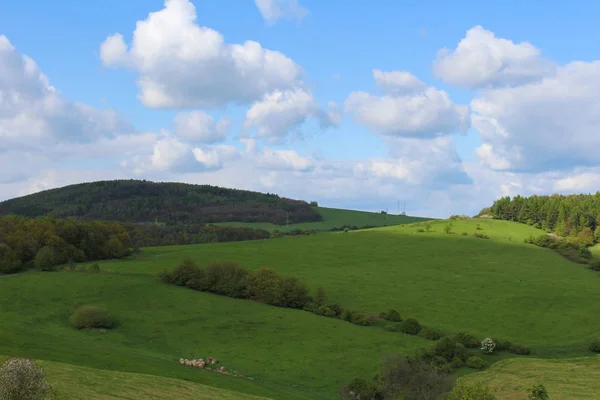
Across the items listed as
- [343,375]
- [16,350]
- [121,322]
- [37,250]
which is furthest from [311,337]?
[37,250]

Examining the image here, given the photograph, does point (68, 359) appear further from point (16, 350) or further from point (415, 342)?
point (415, 342)

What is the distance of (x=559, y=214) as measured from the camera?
6727 inches

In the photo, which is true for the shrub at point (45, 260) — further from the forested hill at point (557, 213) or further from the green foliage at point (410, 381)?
the forested hill at point (557, 213)

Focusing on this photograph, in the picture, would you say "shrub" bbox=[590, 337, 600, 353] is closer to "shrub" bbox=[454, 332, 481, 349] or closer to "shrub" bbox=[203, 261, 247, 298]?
"shrub" bbox=[454, 332, 481, 349]

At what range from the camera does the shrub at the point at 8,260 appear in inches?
3615

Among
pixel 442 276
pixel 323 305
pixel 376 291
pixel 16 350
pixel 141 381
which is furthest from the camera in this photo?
pixel 442 276

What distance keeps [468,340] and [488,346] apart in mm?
2726

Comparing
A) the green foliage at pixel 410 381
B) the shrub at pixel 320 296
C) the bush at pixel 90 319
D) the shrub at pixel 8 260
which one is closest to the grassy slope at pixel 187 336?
the bush at pixel 90 319

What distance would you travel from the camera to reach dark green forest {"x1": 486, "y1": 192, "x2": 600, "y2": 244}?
534 ft

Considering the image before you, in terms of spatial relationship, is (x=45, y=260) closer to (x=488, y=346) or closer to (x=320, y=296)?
(x=320, y=296)

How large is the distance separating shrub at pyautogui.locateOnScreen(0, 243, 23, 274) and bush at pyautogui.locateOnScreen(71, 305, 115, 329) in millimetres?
32142

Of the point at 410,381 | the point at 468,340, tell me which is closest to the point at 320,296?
the point at 468,340

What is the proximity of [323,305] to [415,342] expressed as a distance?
1810 centimetres

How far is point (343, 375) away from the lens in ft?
184
